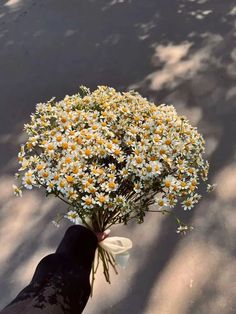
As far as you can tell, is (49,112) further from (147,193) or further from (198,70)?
(198,70)

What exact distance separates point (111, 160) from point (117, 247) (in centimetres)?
46

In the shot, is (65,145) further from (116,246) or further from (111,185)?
(116,246)

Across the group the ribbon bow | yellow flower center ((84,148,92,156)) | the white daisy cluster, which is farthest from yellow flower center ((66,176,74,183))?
the ribbon bow

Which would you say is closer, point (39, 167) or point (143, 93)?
point (39, 167)

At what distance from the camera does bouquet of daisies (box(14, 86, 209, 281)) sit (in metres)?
1.54

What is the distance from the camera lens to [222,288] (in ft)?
8.97

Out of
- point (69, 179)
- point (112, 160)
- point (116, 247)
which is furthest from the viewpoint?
point (116, 247)

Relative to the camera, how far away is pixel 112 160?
166 centimetres

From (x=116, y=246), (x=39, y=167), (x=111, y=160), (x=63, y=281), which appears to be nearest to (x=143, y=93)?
(x=116, y=246)

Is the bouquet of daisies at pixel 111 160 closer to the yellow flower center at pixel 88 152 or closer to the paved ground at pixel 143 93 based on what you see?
the yellow flower center at pixel 88 152

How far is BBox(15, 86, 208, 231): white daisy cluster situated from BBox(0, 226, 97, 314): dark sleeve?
11 centimetres

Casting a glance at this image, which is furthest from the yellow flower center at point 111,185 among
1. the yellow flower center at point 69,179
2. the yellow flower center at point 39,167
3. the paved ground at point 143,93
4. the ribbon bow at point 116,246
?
the paved ground at point 143,93

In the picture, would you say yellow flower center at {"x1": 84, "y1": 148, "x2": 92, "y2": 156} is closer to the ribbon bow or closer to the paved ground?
the ribbon bow

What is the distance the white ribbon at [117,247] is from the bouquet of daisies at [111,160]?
12 centimetres
